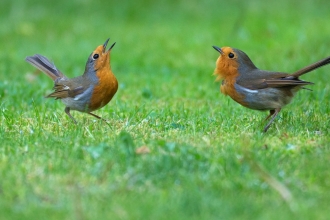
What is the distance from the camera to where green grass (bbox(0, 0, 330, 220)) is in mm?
4781

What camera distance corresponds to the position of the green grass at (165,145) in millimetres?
4781

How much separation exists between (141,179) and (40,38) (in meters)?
10.6

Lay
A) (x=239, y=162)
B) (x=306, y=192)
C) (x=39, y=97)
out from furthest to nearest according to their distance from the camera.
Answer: (x=39, y=97)
(x=239, y=162)
(x=306, y=192)

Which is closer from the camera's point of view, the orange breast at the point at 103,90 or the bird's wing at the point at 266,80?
the bird's wing at the point at 266,80

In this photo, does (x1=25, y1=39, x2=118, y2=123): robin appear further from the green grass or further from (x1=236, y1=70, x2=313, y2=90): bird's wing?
(x1=236, y1=70, x2=313, y2=90): bird's wing

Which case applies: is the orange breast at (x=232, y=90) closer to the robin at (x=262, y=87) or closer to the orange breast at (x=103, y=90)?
the robin at (x=262, y=87)

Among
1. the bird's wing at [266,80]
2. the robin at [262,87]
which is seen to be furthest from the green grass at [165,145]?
the bird's wing at [266,80]

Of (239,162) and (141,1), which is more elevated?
(141,1)

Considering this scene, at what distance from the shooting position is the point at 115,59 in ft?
42.2

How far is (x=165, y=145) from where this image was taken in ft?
19.2

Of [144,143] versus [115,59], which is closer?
[144,143]

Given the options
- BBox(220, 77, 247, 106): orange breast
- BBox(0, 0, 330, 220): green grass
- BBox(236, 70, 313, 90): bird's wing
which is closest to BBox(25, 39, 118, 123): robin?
BBox(0, 0, 330, 220): green grass

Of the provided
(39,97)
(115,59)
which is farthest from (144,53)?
(39,97)

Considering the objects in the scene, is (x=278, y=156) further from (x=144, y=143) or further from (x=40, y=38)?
(x=40, y=38)
